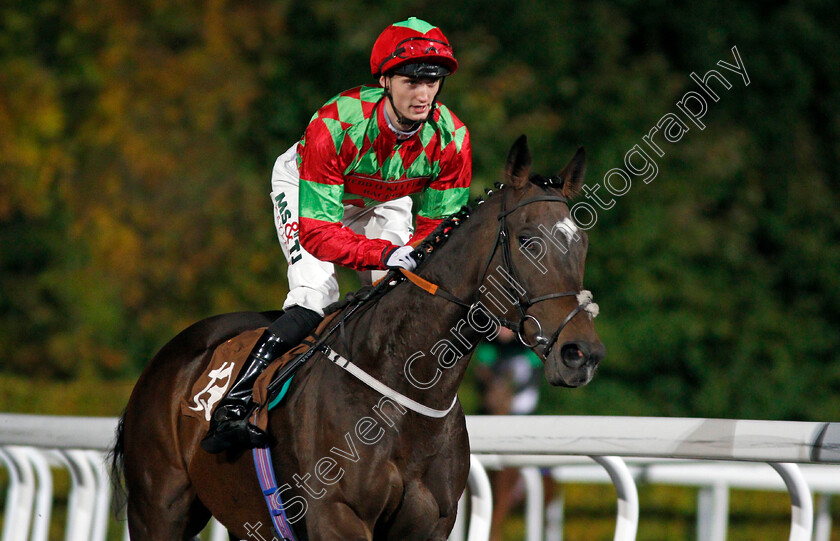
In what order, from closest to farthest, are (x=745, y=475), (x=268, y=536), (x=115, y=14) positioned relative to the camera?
(x=268, y=536)
(x=745, y=475)
(x=115, y=14)

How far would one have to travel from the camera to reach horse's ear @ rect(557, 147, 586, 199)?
129 inches

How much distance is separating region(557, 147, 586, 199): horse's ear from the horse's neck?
25 centimetres

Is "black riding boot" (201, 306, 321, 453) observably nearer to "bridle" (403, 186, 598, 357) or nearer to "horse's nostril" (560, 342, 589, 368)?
"bridle" (403, 186, 598, 357)

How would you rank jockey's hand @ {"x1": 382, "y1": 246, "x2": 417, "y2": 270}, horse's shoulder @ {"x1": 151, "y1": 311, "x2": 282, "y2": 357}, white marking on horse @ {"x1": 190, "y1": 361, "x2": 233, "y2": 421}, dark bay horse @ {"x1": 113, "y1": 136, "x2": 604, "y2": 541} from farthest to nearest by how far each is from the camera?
horse's shoulder @ {"x1": 151, "y1": 311, "x2": 282, "y2": 357} → white marking on horse @ {"x1": 190, "y1": 361, "x2": 233, "y2": 421} → jockey's hand @ {"x1": 382, "y1": 246, "x2": 417, "y2": 270} → dark bay horse @ {"x1": 113, "y1": 136, "x2": 604, "y2": 541}

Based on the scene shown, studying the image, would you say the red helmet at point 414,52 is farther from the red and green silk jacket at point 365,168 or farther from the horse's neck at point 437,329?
the horse's neck at point 437,329

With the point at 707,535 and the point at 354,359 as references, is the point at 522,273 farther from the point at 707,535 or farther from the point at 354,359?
the point at 707,535

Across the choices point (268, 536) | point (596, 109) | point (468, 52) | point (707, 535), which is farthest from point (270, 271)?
point (268, 536)

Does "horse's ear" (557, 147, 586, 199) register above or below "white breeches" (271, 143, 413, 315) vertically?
above

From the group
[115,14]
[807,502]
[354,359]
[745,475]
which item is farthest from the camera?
[115,14]

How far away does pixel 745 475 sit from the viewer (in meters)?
5.46

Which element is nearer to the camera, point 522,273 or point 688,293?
point 522,273

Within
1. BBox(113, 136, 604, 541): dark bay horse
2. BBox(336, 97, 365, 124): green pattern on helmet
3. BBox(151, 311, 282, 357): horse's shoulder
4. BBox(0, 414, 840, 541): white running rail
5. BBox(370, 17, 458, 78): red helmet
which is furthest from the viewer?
BBox(151, 311, 282, 357): horse's shoulder

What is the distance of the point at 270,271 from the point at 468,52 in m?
3.33

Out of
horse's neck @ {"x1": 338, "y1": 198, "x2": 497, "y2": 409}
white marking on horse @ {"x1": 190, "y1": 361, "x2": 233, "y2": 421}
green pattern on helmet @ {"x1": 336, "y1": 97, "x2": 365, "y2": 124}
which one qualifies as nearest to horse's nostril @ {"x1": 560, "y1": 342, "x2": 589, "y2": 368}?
horse's neck @ {"x1": 338, "y1": 198, "x2": 497, "y2": 409}
